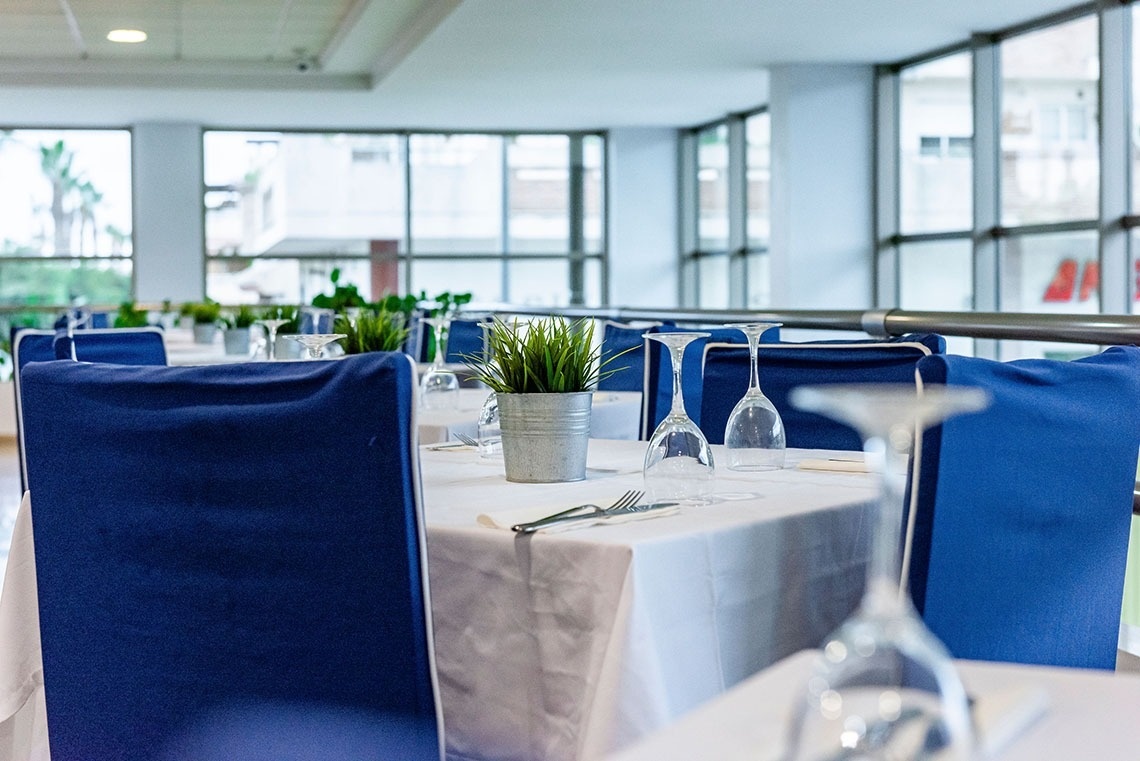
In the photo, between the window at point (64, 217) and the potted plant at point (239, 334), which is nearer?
the potted plant at point (239, 334)

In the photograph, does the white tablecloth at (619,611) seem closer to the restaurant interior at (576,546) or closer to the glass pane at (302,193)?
the restaurant interior at (576,546)

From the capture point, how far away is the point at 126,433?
132 centimetres

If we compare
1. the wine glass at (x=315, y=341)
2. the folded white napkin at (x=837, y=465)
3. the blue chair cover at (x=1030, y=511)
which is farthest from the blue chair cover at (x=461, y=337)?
the blue chair cover at (x=1030, y=511)

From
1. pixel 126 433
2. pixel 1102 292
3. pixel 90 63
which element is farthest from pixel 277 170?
pixel 126 433

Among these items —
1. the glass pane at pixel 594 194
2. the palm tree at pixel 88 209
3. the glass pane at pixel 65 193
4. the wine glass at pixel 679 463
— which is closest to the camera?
the wine glass at pixel 679 463

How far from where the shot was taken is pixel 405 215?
42.3ft

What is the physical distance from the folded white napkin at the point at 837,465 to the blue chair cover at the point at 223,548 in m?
0.86

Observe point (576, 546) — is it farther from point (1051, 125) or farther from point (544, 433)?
point (1051, 125)

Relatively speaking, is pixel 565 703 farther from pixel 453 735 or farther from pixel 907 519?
pixel 907 519

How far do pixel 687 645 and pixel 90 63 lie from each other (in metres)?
10.3

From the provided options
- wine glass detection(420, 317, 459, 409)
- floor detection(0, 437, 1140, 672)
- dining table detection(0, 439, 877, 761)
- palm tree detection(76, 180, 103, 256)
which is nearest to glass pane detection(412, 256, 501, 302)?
palm tree detection(76, 180, 103, 256)

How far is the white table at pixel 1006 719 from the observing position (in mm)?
689

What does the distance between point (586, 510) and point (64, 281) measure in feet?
38.9

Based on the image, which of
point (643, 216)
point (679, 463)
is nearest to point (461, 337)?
point (679, 463)
